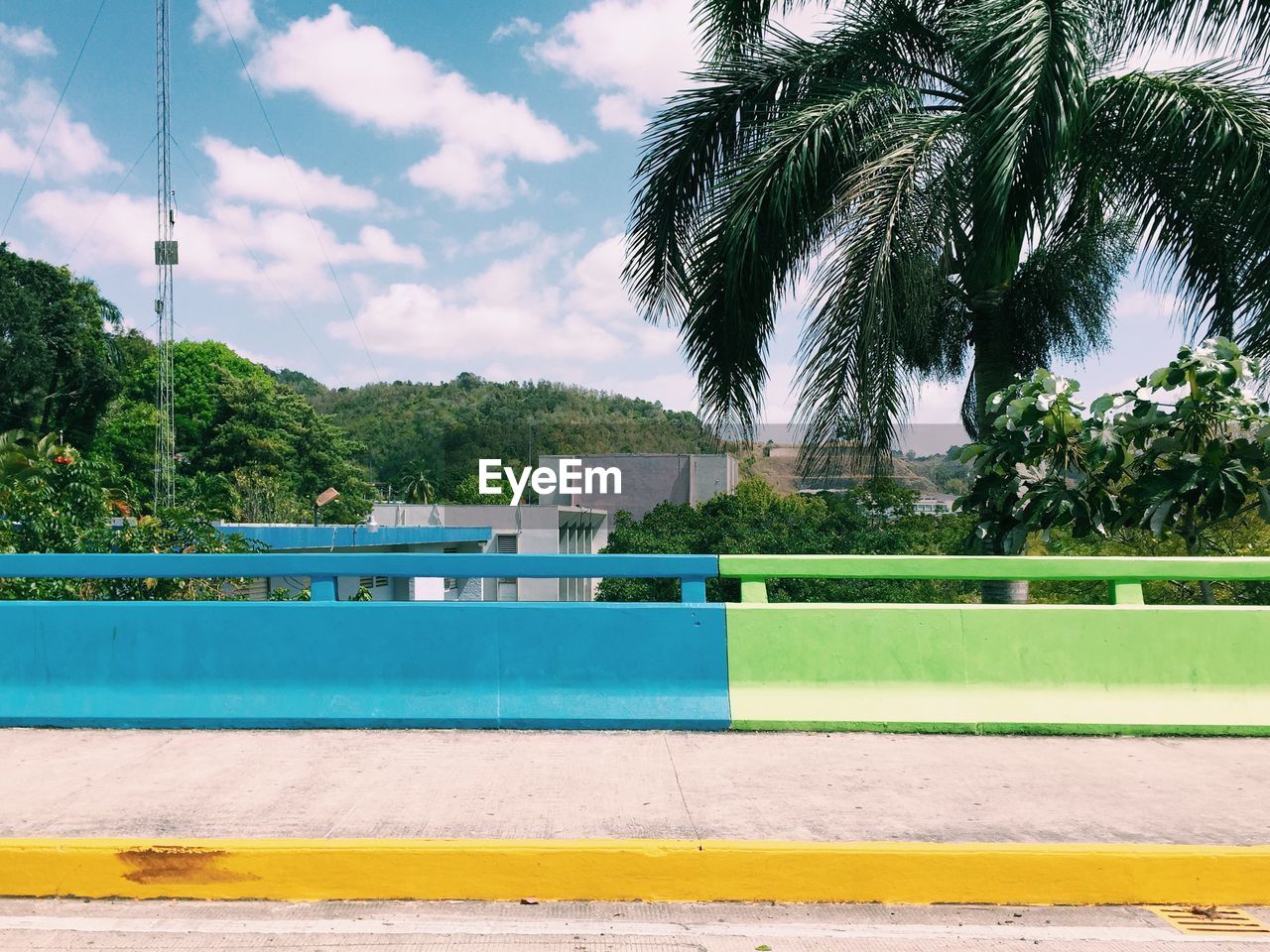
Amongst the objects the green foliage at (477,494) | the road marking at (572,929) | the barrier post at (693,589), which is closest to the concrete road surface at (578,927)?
the road marking at (572,929)

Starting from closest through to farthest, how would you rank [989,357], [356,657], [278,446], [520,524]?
[356,657] < [989,357] < [520,524] < [278,446]

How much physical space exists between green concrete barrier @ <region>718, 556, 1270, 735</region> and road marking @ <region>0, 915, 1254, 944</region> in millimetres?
2378

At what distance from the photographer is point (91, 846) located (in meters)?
4.30

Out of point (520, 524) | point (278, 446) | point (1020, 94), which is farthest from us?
point (278, 446)

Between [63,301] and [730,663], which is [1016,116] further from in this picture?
[63,301]

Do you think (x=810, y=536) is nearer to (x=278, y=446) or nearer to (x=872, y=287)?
(x=872, y=287)

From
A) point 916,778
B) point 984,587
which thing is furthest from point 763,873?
point 984,587

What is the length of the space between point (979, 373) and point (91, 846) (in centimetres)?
983

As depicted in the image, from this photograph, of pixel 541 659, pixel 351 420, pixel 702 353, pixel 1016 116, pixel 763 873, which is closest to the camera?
pixel 763 873

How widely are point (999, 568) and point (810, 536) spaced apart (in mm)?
8510

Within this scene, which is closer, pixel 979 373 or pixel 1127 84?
pixel 1127 84

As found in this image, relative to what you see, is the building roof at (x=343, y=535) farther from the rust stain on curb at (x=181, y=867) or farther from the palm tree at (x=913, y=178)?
the rust stain on curb at (x=181, y=867)

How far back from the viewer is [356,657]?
6422 mm

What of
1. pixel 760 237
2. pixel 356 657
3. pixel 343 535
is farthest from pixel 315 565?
pixel 343 535
